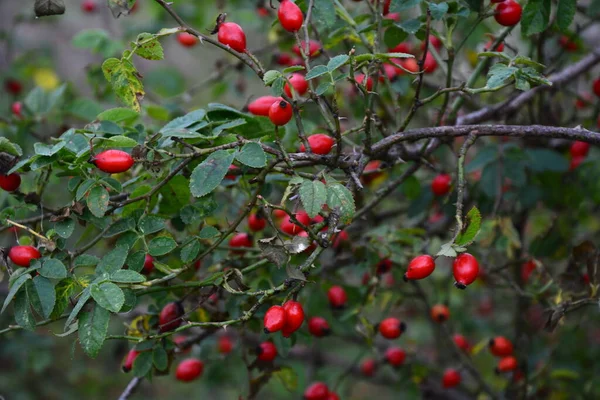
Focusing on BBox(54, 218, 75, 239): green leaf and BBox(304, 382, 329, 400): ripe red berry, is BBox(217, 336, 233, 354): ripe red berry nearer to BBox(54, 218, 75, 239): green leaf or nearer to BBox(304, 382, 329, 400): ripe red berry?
BBox(304, 382, 329, 400): ripe red berry

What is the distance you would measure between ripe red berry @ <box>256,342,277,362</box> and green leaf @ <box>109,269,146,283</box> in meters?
0.64

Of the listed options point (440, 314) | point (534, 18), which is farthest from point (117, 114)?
point (440, 314)

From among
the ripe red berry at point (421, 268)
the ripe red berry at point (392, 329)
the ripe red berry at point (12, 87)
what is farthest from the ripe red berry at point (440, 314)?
the ripe red berry at point (12, 87)

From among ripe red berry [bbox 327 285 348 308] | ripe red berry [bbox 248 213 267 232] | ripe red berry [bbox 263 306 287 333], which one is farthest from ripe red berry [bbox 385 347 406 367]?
ripe red berry [bbox 263 306 287 333]

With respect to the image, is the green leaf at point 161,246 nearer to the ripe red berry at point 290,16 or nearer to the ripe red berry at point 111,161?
the ripe red berry at point 111,161

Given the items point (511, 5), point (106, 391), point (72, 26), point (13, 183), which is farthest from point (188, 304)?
point (72, 26)

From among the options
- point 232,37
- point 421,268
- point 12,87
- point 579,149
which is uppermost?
point 232,37

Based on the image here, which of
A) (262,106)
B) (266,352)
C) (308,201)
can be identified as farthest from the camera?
(266,352)

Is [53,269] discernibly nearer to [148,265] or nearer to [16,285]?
[16,285]

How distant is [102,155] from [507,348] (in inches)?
66.6

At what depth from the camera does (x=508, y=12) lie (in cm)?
172

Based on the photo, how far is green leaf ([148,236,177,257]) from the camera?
1.51 m

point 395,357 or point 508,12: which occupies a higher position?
point 508,12

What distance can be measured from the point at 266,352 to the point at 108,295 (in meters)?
0.72
